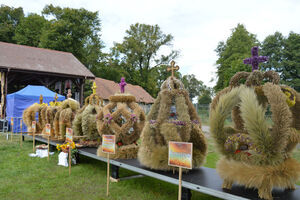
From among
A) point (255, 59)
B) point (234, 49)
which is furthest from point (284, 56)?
point (255, 59)

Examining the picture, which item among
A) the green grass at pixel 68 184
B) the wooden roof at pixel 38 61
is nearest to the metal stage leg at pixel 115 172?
the green grass at pixel 68 184

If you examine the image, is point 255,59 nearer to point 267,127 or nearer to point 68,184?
point 267,127

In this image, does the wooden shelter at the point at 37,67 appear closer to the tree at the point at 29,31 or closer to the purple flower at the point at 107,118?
the tree at the point at 29,31

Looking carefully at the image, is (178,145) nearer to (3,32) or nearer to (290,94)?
(290,94)

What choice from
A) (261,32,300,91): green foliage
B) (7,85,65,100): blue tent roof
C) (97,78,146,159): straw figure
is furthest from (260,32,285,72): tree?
(97,78,146,159): straw figure

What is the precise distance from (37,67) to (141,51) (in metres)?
19.7

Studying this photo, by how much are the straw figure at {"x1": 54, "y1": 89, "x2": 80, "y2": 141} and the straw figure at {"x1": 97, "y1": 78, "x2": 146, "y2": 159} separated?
2.29 metres

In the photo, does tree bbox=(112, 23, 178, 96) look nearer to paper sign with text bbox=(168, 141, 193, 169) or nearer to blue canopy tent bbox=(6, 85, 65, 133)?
blue canopy tent bbox=(6, 85, 65, 133)

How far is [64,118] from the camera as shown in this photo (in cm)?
751

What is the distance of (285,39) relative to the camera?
28.4 meters

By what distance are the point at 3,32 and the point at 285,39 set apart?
36339 millimetres

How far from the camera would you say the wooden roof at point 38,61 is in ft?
55.3

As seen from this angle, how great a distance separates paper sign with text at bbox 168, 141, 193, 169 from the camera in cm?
312

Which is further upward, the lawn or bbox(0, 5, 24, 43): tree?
bbox(0, 5, 24, 43): tree
